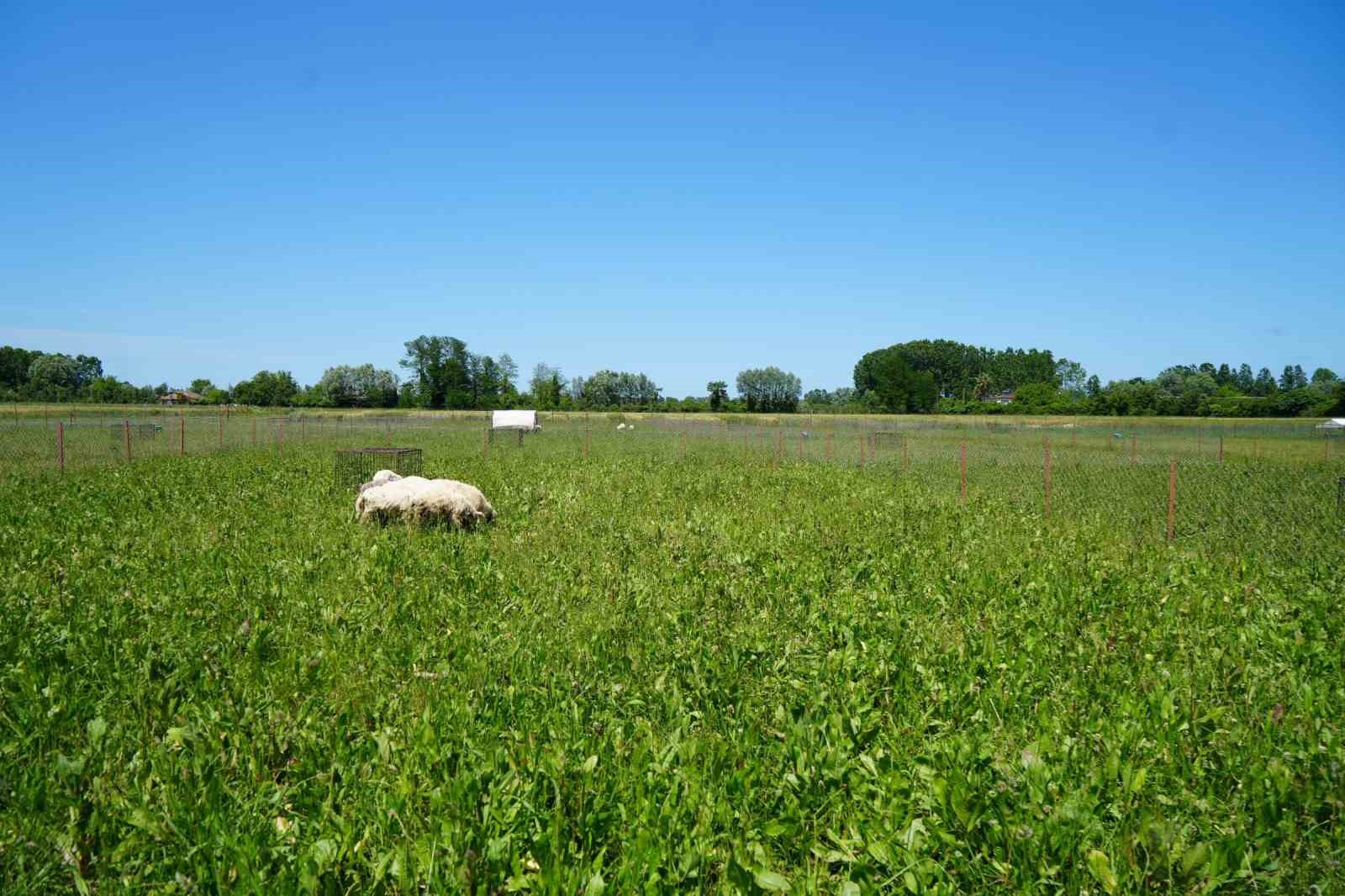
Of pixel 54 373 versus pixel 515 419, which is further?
pixel 54 373

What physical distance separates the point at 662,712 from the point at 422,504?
6417mm

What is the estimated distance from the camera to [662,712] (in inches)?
167

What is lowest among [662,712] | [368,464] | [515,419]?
[662,712]

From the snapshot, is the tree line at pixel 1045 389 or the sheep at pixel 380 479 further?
the tree line at pixel 1045 389

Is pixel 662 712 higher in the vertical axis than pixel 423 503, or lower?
lower

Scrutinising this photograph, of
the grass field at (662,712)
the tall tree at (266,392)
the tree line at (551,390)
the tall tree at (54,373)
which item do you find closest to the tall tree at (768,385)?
the tree line at (551,390)

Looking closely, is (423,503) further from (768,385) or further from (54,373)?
(54,373)

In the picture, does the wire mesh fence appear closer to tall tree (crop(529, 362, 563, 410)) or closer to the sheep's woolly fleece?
the sheep's woolly fleece

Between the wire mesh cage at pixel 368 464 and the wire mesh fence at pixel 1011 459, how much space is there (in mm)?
4562

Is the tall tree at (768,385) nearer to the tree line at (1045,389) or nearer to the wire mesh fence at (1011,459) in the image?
the tree line at (1045,389)

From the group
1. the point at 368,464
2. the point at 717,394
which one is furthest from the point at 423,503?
the point at 717,394

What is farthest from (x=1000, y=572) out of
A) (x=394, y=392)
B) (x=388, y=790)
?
(x=394, y=392)

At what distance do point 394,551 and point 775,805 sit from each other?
18.9ft

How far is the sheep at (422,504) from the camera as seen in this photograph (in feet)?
31.8
